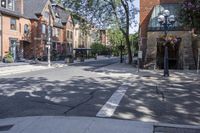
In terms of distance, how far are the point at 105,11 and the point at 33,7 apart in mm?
18903

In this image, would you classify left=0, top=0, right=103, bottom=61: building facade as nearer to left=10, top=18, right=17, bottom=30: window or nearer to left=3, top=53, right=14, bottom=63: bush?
left=10, top=18, right=17, bottom=30: window

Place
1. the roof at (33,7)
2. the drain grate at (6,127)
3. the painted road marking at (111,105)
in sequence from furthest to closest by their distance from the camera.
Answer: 1. the roof at (33,7)
2. the painted road marking at (111,105)
3. the drain grate at (6,127)

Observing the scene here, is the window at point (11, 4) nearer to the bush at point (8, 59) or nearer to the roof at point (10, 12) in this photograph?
the roof at point (10, 12)

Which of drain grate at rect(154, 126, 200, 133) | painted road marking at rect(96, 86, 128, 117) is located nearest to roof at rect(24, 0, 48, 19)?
painted road marking at rect(96, 86, 128, 117)

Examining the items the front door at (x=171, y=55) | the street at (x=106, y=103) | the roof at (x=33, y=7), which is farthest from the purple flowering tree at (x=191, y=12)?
the roof at (x=33, y=7)

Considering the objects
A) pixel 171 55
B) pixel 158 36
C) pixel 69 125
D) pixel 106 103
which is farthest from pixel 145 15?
pixel 69 125

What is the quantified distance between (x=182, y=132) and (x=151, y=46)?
88.9 ft

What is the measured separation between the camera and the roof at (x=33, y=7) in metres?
62.2

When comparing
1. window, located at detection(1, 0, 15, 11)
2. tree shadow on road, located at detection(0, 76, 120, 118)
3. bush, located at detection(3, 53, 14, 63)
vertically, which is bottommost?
tree shadow on road, located at detection(0, 76, 120, 118)

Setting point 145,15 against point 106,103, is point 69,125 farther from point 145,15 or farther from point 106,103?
point 145,15

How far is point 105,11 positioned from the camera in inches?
1924

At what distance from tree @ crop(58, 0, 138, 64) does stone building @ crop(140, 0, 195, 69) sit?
9.30 m

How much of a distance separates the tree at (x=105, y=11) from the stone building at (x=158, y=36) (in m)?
9.30

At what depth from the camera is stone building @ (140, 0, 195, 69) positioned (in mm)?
34572
